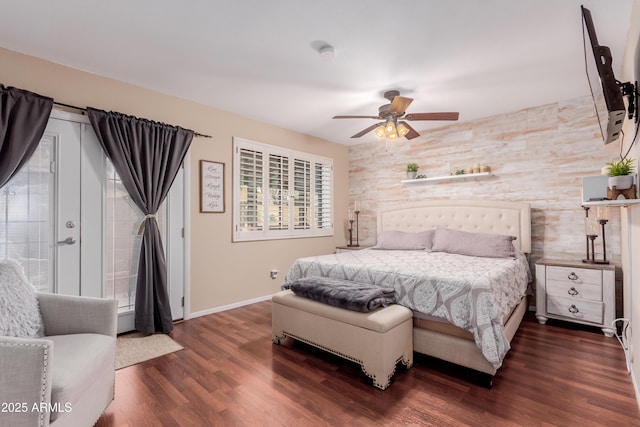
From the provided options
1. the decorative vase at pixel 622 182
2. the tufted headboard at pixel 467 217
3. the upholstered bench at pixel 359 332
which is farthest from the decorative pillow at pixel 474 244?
the upholstered bench at pixel 359 332

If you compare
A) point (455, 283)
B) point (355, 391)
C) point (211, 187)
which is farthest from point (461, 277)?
point (211, 187)

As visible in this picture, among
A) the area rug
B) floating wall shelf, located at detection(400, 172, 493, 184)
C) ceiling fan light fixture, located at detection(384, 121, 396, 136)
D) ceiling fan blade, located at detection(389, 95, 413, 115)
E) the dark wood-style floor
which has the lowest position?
the dark wood-style floor

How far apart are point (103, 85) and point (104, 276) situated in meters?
1.84

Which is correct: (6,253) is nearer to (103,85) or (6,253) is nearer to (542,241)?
(103,85)

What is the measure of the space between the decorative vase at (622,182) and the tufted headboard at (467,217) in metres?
1.86

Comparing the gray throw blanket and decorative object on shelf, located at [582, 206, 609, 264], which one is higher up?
decorative object on shelf, located at [582, 206, 609, 264]

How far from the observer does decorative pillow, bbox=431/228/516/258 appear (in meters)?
3.48

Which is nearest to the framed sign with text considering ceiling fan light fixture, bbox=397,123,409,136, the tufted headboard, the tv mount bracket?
ceiling fan light fixture, bbox=397,123,409,136

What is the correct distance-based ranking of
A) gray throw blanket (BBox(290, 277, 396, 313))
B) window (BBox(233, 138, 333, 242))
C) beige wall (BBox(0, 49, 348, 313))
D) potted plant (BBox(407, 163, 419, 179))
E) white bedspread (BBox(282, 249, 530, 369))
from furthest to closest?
potted plant (BBox(407, 163, 419, 179)), window (BBox(233, 138, 333, 242)), beige wall (BBox(0, 49, 348, 313)), gray throw blanket (BBox(290, 277, 396, 313)), white bedspread (BBox(282, 249, 530, 369))

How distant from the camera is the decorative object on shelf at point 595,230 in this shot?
3172 millimetres

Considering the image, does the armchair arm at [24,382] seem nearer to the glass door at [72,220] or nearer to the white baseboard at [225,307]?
the glass door at [72,220]

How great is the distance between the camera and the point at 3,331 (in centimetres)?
157

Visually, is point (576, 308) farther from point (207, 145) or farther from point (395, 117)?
point (207, 145)

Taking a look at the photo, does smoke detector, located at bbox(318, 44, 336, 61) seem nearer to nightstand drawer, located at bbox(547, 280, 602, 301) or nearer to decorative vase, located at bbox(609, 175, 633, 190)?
decorative vase, located at bbox(609, 175, 633, 190)
